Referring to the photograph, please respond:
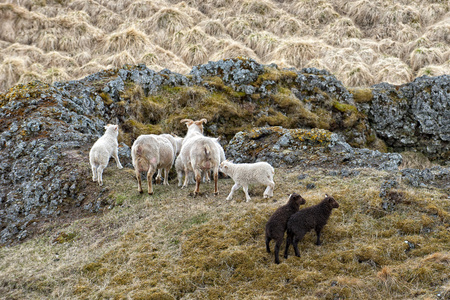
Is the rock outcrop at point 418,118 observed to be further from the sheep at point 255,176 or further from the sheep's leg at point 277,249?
the sheep's leg at point 277,249

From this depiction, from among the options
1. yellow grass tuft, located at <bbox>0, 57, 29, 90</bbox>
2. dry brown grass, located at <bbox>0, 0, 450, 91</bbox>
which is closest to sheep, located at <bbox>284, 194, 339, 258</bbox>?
dry brown grass, located at <bbox>0, 0, 450, 91</bbox>

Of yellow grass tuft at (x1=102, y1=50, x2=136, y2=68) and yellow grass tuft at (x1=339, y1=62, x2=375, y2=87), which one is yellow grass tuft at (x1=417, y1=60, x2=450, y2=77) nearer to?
yellow grass tuft at (x1=339, y1=62, x2=375, y2=87)

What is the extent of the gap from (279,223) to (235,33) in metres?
26.1

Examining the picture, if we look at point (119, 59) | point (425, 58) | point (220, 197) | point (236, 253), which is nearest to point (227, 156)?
point (220, 197)

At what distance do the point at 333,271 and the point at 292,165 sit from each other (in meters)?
5.71

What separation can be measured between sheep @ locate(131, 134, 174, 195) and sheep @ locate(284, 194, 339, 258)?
4696 millimetres

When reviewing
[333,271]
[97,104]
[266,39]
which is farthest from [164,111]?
[266,39]

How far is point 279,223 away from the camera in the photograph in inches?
258

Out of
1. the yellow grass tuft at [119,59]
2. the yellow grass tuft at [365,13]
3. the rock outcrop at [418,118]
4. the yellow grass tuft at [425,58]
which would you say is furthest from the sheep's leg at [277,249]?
the yellow grass tuft at [365,13]

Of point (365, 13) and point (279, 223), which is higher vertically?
point (365, 13)

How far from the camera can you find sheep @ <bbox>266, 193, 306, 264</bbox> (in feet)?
21.0

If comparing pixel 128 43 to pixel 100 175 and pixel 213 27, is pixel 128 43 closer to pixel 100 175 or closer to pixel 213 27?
pixel 213 27

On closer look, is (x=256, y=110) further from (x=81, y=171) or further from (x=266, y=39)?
(x=266, y=39)

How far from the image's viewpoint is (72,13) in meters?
30.1
